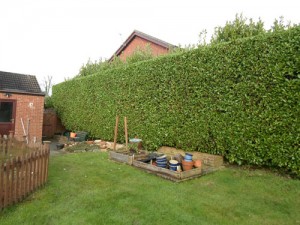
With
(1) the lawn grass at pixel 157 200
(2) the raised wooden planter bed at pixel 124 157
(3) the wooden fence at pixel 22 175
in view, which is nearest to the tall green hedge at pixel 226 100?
(1) the lawn grass at pixel 157 200

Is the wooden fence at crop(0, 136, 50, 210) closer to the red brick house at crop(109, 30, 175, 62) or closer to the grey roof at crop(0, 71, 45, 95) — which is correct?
the grey roof at crop(0, 71, 45, 95)

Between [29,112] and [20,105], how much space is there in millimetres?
667

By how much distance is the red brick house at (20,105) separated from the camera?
12086 millimetres

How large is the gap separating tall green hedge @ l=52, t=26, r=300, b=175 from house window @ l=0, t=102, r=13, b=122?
712 centimetres

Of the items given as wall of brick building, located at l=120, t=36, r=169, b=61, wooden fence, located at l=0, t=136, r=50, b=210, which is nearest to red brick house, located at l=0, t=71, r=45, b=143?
wooden fence, located at l=0, t=136, r=50, b=210

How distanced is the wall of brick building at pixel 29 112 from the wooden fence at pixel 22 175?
325 inches

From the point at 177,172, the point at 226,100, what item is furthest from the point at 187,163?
the point at 226,100

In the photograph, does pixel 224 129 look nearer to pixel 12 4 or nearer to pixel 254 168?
pixel 254 168

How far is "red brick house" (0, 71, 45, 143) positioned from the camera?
39.7 feet

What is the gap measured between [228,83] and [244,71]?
0.56 m

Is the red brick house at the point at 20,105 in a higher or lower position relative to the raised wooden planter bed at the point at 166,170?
higher

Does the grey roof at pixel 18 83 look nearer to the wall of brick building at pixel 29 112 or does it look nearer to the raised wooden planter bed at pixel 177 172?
the wall of brick building at pixel 29 112

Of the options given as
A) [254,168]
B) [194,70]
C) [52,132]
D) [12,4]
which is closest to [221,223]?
[254,168]

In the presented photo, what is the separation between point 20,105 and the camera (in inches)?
495
